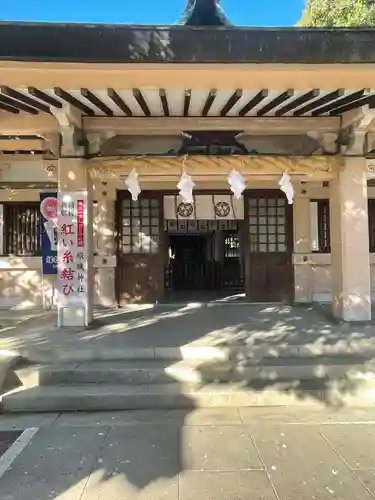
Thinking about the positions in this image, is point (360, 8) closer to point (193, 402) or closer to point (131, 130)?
point (131, 130)

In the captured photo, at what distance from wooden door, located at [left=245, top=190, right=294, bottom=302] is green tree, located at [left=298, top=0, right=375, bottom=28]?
184 inches

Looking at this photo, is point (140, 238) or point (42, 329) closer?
point (42, 329)

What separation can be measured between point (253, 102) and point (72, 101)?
285cm

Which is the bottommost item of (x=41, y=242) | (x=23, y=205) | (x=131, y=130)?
(x=41, y=242)

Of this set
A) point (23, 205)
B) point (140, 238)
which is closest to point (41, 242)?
point (23, 205)

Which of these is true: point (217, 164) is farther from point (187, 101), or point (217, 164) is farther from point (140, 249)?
point (140, 249)

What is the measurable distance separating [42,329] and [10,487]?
4.48 metres

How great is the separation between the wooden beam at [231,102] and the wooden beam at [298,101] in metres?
0.87

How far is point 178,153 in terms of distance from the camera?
7.67 m

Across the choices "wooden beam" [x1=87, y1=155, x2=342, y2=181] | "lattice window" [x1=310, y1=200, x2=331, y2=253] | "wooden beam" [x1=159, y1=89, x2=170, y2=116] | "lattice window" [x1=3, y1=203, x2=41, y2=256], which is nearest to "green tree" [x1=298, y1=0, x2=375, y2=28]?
"lattice window" [x1=310, y1=200, x2=331, y2=253]

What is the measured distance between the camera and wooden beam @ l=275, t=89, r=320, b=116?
6.34 m

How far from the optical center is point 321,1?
1388cm

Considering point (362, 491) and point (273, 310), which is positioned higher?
point (273, 310)

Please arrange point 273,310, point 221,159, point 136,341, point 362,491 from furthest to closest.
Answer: point 273,310
point 221,159
point 136,341
point 362,491
